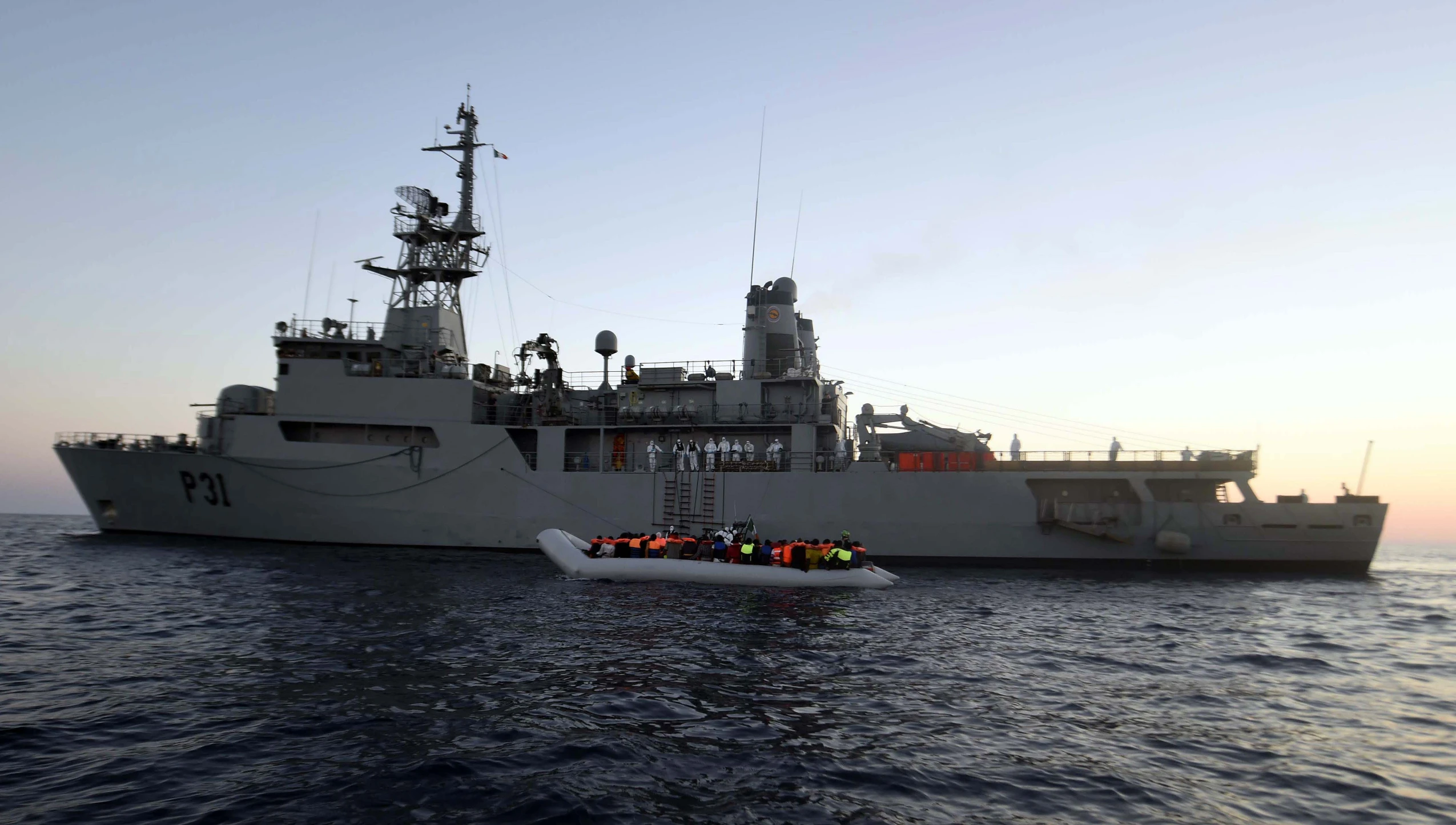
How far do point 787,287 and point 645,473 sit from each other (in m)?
8.48

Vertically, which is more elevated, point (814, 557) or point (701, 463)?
point (701, 463)

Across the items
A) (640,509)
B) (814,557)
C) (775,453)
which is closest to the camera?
(814,557)

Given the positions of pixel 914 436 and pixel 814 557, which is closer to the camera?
pixel 814 557

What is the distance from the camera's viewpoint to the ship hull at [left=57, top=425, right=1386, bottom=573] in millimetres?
22297

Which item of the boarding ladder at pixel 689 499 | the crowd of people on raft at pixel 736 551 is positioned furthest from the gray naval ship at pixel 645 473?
the crowd of people on raft at pixel 736 551

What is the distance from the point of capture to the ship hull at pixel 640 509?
2230cm

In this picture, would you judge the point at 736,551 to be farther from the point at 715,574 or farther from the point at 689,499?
the point at 689,499

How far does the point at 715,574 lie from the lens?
18.7m

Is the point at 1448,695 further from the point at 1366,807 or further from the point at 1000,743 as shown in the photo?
the point at 1000,743

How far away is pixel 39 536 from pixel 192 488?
11221 millimetres

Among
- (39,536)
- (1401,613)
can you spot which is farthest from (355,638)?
(39,536)

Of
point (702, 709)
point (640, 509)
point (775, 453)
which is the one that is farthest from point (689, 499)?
point (702, 709)

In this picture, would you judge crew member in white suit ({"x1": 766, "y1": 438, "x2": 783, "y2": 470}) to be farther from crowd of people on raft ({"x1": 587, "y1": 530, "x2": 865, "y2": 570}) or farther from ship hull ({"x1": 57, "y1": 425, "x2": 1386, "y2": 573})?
crowd of people on raft ({"x1": 587, "y1": 530, "x2": 865, "y2": 570})

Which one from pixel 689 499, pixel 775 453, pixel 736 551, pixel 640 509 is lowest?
pixel 736 551
